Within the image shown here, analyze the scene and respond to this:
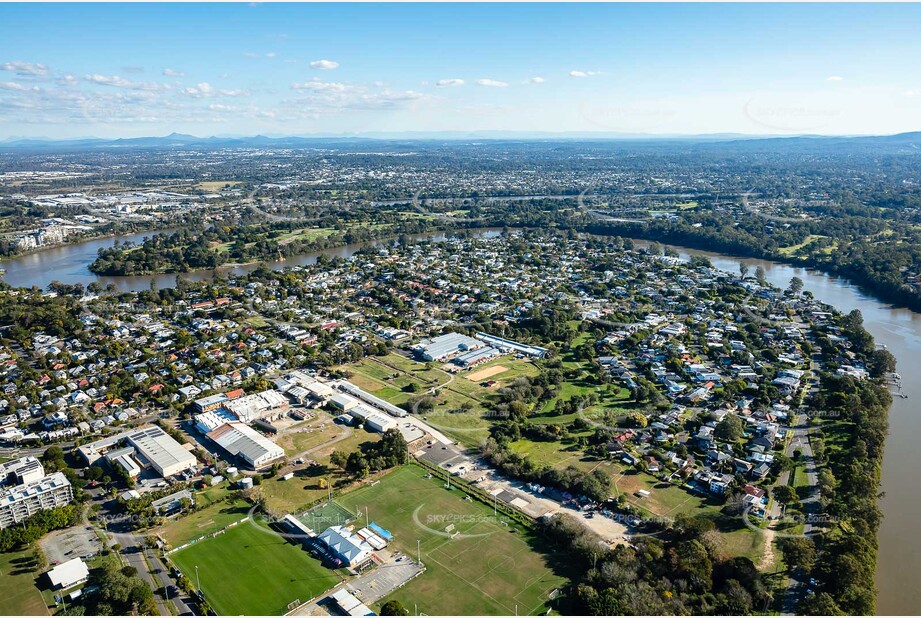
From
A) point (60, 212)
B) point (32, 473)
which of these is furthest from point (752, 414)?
point (60, 212)

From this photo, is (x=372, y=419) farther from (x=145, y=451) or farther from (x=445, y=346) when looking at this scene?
(x=445, y=346)

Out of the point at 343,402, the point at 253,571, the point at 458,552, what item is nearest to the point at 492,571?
the point at 458,552

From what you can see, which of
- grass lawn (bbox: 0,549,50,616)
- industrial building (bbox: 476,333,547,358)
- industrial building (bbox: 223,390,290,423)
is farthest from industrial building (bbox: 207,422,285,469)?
industrial building (bbox: 476,333,547,358)

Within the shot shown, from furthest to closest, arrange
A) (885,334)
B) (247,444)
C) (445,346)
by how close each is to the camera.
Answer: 1. (885,334)
2. (445,346)
3. (247,444)

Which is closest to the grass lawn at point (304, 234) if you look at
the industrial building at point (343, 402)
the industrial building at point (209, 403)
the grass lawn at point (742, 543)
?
the industrial building at point (209, 403)

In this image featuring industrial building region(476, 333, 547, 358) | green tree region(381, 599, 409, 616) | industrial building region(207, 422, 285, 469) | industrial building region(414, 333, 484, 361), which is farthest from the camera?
industrial building region(476, 333, 547, 358)

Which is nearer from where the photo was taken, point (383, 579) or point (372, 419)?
point (383, 579)

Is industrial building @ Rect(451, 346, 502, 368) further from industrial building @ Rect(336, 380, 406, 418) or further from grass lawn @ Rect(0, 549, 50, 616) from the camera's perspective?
grass lawn @ Rect(0, 549, 50, 616)
